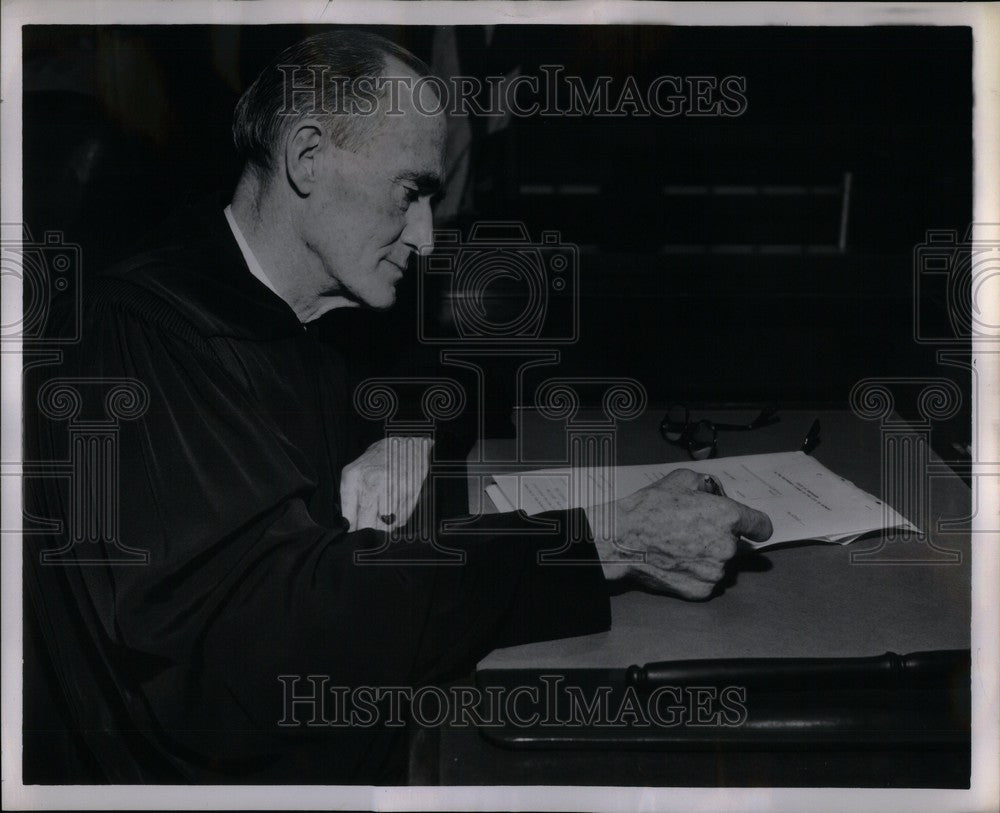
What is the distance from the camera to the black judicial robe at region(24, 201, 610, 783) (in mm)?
986

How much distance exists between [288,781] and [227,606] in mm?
258

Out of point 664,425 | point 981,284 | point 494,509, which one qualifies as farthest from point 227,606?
point 981,284

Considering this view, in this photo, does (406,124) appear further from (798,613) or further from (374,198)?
(798,613)

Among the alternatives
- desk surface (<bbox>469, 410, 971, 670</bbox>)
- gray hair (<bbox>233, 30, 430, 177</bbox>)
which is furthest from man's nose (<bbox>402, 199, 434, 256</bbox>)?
desk surface (<bbox>469, 410, 971, 670</bbox>)

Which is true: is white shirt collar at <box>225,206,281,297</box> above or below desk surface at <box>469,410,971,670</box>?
above

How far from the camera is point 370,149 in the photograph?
1174 millimetres

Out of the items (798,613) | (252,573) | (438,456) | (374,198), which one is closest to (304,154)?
(374,198)

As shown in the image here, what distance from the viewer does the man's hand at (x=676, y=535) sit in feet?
3.04

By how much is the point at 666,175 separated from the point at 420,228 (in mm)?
607

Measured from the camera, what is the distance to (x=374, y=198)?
1196 millimetres

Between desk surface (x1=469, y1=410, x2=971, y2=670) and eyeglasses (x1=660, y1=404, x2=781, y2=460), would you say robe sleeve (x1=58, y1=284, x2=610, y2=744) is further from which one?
eyeglasses (x1=660, y1=404, x2=781, y2=460)

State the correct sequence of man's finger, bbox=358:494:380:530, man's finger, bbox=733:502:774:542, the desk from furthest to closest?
man's finger, bbox=358:494:380:530
man's finger, bbox=733:502:774:542
the desk

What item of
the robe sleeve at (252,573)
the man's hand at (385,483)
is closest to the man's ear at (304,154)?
the robe sleeve at (252,573)

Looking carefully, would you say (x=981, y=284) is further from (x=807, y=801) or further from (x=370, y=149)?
(x=370, y=149)
